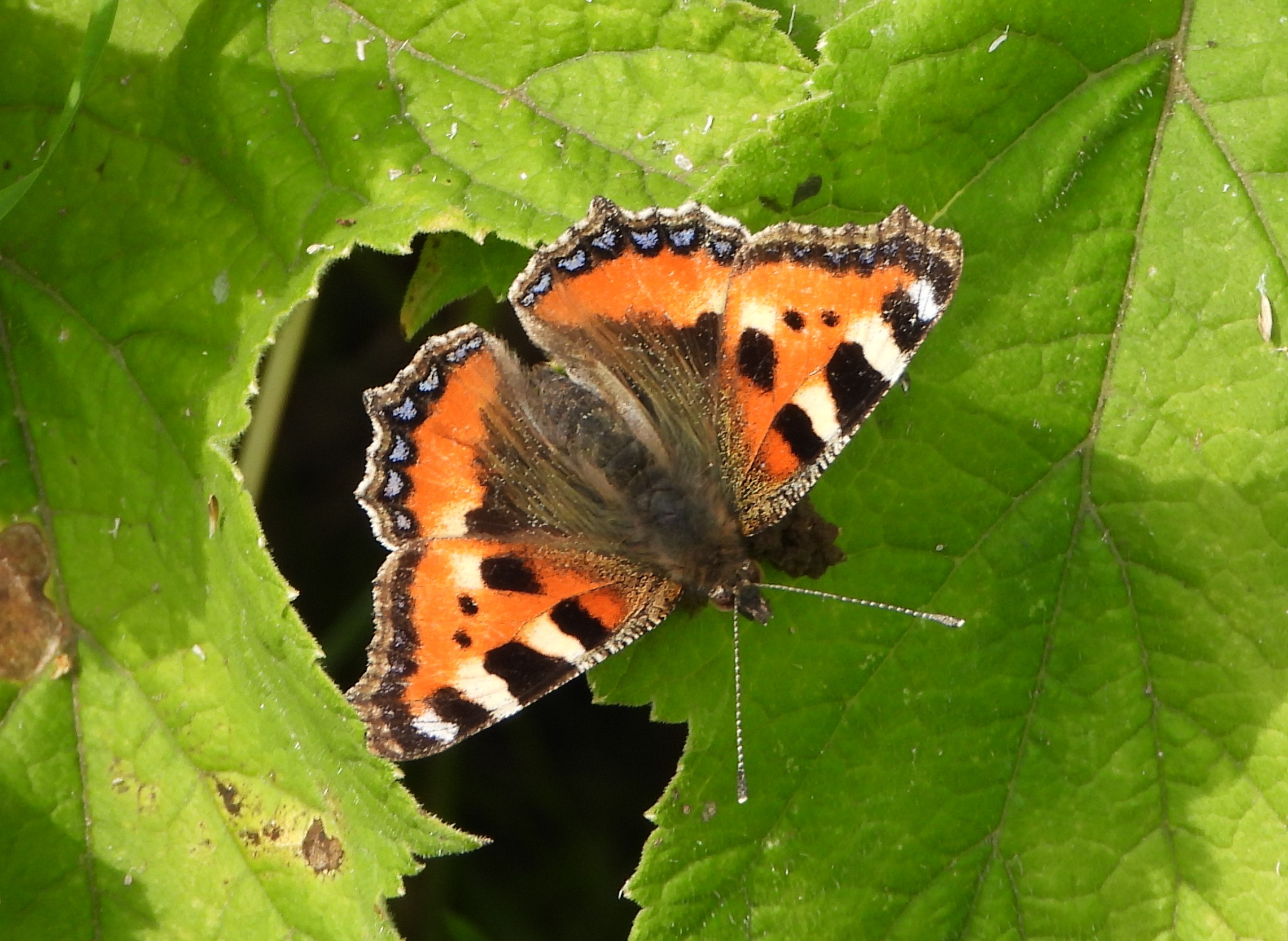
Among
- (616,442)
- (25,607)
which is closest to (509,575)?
(616,442)

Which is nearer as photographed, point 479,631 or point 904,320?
point 904,320

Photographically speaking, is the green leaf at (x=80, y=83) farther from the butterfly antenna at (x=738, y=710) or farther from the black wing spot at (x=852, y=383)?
the butterfly antenna at (x=738, y=710)

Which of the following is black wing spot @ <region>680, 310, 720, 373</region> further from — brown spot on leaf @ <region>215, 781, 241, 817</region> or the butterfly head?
brown spot on leaf @ <region>215, 781, 241, 817</region>

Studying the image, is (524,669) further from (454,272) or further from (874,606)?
(454,272)

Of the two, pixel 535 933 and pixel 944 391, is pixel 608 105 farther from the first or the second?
pixel 535 933

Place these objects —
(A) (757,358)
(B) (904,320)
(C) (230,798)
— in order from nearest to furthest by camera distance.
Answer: (B) (904,320), (A) (757,358), (C) (230,798)

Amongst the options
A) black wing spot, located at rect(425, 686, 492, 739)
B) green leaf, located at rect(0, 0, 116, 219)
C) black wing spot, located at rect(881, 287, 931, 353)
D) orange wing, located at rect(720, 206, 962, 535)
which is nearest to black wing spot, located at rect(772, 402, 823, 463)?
orange wing, located at rect(720, 206, 962, 535)
